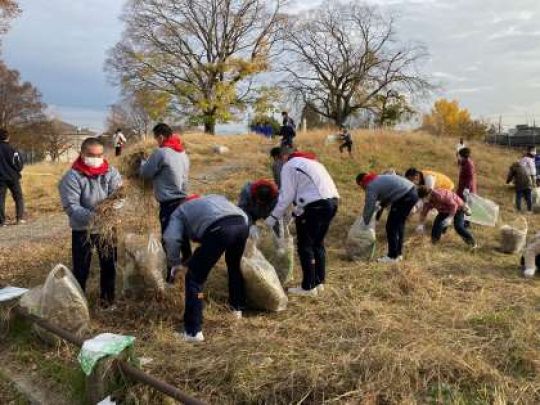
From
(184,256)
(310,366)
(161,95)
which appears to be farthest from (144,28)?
(310,366)

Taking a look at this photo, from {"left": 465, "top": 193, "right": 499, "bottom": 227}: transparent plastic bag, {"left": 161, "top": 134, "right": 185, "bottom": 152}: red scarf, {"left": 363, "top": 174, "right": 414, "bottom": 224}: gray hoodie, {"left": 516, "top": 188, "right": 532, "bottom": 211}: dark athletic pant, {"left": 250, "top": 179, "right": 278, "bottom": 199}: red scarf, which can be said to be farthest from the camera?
{"left": 516, "top": 188, "right": 532, "bottom": 211}: dark athletic pant

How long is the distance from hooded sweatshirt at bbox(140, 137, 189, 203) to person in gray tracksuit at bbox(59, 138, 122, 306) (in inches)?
15.3

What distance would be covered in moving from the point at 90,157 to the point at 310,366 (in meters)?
2.35

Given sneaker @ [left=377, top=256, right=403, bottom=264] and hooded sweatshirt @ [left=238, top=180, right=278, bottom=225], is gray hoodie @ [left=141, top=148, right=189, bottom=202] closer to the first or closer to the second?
hooded sweatshirt @ [left=238, top=180, right=278, bottom=225]

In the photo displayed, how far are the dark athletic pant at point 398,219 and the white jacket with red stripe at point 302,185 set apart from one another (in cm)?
162

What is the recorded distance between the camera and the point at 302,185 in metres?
4.93

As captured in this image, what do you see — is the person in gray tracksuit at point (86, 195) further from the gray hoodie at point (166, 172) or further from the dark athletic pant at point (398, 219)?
the dark athletic pant at point (398, 219)

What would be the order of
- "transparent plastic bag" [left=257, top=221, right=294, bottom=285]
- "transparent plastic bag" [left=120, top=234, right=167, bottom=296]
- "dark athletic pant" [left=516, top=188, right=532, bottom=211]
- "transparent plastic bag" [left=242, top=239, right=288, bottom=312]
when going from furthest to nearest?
"dark athletic pant" [left=516, top=188, right=532, bottom=211] → "transparent plastic bag" [left=257, top=221, right=294, bottom=285] → "transparent plastic bag" [left=120, top=234, right=167, bottom=296] → "transparent plastic bag" [left=242, top=239, right=288, bottom=312]

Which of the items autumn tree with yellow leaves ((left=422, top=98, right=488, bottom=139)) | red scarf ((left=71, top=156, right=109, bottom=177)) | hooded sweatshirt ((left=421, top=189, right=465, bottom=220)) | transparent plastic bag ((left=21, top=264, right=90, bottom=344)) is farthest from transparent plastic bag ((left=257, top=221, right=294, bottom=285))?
autumn tree with yellow leaves ((left=422, top=98, right=488, bottom=139))

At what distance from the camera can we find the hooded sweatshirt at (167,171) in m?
4.88

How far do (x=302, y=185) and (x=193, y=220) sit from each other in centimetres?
137

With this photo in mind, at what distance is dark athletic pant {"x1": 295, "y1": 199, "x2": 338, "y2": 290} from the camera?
4.94 metres

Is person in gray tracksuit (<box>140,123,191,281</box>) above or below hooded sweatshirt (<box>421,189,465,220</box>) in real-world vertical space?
above

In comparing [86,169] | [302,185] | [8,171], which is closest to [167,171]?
[86,169]
